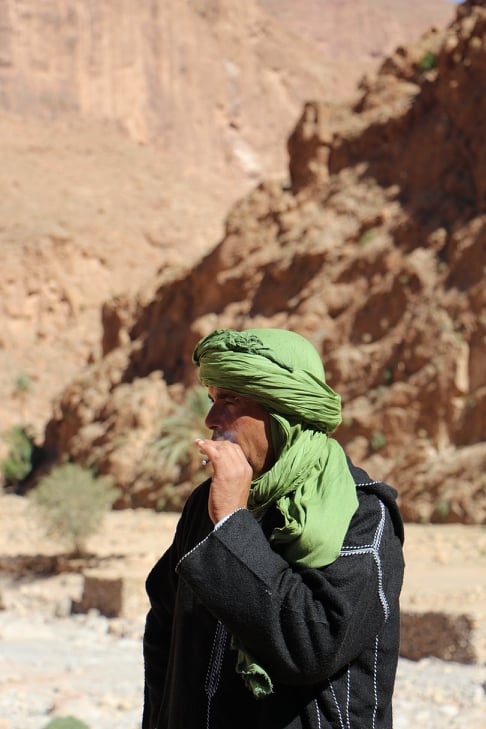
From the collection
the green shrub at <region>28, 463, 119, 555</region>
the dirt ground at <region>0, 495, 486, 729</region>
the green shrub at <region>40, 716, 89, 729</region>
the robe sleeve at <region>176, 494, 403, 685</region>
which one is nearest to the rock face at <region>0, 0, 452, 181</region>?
the green shrub at <region>28, 463, 119, 555</region>

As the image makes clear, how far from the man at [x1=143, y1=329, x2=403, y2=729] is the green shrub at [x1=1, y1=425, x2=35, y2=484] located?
28.3 meters

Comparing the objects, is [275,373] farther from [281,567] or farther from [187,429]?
[187,429]

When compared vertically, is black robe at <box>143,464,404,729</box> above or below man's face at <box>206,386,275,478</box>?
below

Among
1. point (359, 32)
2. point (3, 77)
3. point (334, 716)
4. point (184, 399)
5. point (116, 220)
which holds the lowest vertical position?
point (184, 399)

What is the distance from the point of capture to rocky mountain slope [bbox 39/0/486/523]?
59.4ft

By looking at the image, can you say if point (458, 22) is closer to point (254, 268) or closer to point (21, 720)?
point (254, 268)

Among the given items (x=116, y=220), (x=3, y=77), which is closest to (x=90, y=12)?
(x=3, y=77)

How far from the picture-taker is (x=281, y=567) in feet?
5.40

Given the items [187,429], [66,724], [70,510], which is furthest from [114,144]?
[66,724]

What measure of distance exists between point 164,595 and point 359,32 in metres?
109

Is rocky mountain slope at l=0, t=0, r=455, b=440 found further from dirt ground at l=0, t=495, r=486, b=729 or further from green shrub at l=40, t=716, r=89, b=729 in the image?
green shrub at l=40, t=716, r=89, b=729

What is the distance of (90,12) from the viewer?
208 ft

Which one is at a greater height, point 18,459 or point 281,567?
point 281,567

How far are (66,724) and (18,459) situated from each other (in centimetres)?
2504
